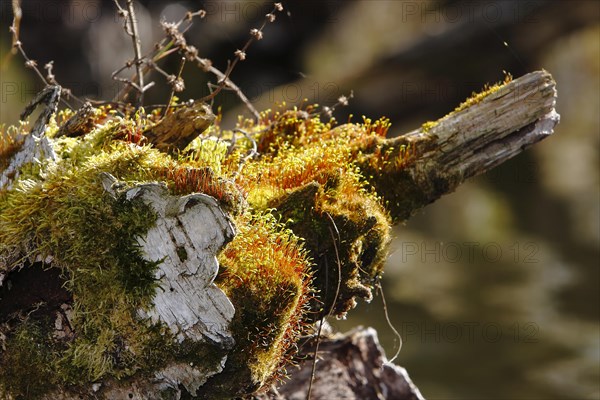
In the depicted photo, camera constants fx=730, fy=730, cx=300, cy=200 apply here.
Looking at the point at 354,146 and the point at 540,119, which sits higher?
the point at 540,119

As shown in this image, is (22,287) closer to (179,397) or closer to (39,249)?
(39,249)

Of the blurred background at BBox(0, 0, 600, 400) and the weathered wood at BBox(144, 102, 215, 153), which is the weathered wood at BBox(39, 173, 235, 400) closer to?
the weathered wood at BBox(144, 102, 215, 153)

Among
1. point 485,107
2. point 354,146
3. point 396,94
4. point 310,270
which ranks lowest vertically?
point 310,270

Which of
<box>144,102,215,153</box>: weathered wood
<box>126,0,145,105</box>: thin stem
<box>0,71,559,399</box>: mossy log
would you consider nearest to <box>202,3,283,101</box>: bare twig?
<box>144,102,215,153</box>: weathered wood

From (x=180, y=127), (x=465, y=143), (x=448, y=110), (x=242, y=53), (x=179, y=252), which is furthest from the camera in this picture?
(x=448, y=110)

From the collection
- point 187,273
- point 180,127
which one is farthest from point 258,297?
point 180,127

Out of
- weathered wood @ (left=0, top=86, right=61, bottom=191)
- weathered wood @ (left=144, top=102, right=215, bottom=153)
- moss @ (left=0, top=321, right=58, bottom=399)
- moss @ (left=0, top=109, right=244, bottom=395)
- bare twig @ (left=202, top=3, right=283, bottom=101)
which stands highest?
bare twig @ (left=202, top=3, right=283, bottom=101)

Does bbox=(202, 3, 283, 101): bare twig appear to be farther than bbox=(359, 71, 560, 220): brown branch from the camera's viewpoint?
No

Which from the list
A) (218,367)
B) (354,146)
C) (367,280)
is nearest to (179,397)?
(218,367)

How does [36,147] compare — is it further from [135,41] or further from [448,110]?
[448,110]
